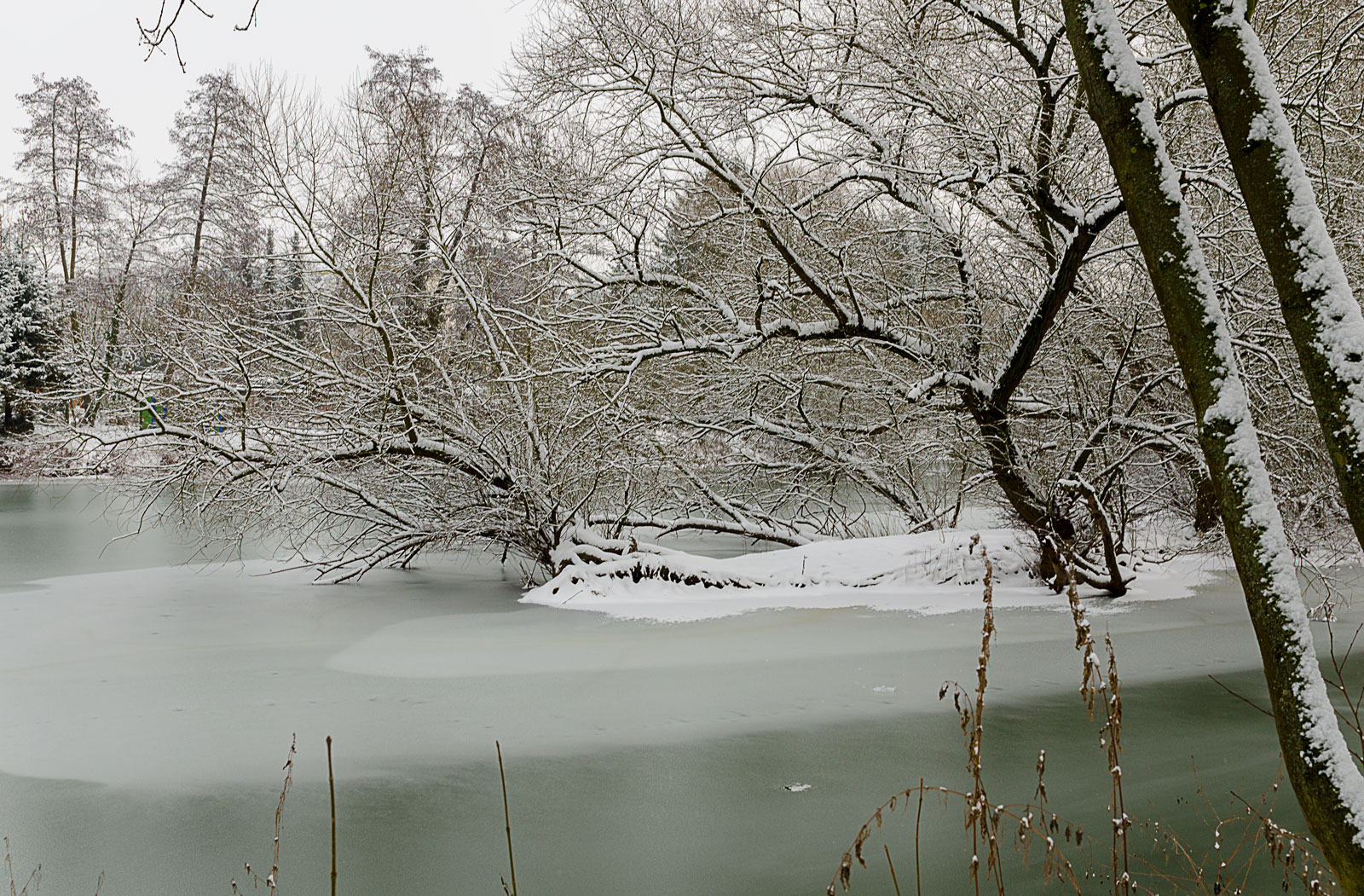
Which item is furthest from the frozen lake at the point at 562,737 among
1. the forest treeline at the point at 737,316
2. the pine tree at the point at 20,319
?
the pine tree at the point at 20,319

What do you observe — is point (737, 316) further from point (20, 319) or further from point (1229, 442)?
point (20, 319)

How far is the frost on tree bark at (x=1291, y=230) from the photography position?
1881 mm

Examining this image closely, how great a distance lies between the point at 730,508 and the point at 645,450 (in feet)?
4.49

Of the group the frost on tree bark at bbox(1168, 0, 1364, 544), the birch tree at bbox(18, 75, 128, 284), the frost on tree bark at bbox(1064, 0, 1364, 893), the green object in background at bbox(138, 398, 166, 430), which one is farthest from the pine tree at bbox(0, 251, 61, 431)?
the frost on tree bark at bbox(1168, 0, 1364, 544)

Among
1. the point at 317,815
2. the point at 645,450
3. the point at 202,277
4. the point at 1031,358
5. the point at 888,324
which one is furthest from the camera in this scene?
the point at 202,277

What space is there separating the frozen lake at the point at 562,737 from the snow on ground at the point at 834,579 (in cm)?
47

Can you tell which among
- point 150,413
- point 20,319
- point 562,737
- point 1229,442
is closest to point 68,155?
point 20,319

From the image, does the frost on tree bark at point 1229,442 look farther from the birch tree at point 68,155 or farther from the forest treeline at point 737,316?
the birch tree at point 68,155

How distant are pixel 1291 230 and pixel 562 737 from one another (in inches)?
171

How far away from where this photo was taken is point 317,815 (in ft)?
14.8

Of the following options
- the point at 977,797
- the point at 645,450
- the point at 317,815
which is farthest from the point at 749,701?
the point at 645,450

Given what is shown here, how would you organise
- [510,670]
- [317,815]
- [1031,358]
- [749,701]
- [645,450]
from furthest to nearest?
1. [645,450]
2. [1031,358]
3. [510,670]
4. [749,701]
5. [317,815]

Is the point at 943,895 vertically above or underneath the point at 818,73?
underneath

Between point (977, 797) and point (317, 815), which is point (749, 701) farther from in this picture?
point (977, 797)
